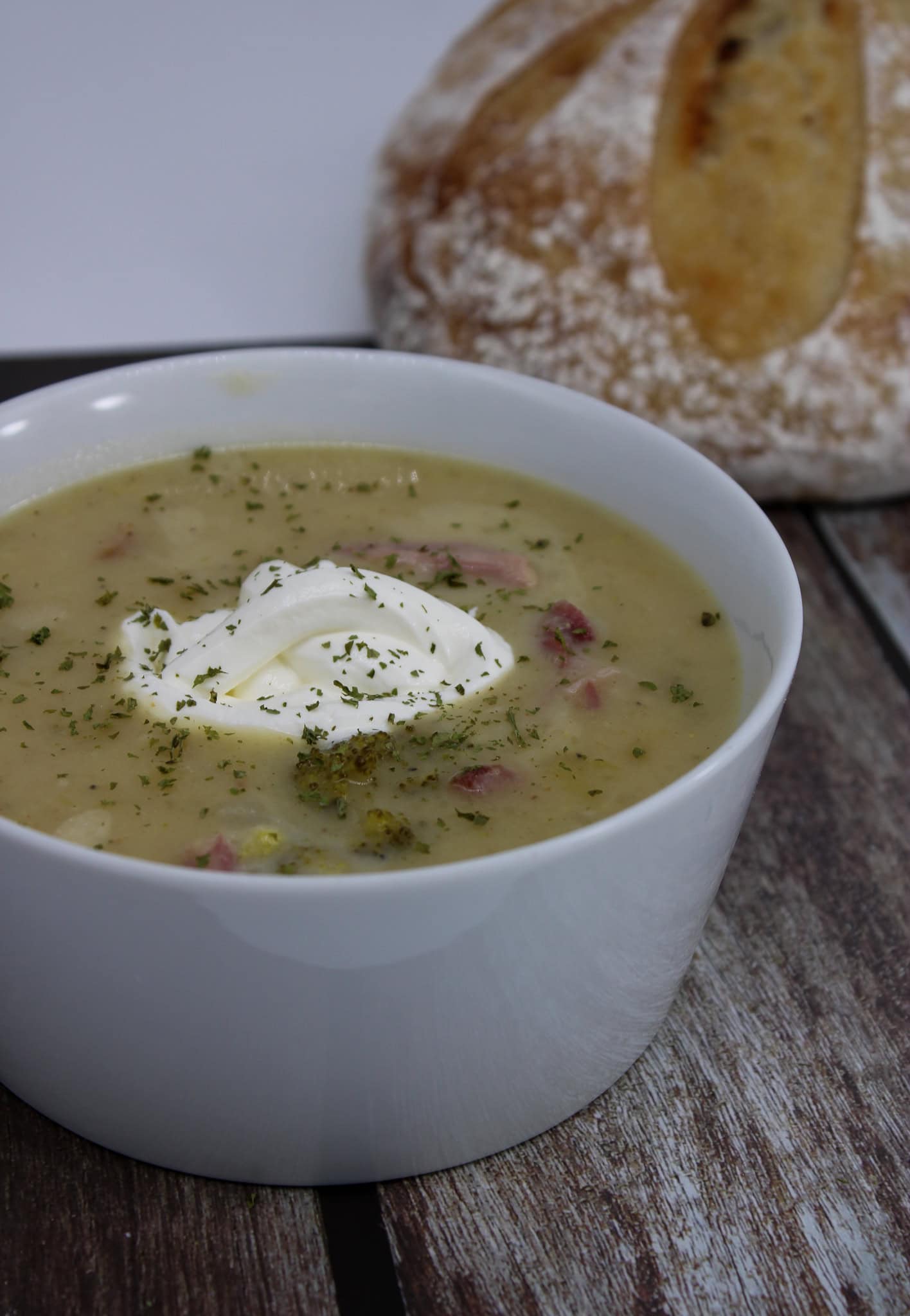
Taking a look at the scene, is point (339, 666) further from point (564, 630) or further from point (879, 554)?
point (879, 554)

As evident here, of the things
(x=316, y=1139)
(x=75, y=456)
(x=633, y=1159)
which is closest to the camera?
(x=316, y=1139)

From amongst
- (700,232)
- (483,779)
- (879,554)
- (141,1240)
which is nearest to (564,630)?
(483,779)

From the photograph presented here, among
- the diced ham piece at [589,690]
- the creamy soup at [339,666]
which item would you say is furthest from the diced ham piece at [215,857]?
the diced ham piece at [589,690]

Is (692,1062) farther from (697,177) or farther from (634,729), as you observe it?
(697,177)

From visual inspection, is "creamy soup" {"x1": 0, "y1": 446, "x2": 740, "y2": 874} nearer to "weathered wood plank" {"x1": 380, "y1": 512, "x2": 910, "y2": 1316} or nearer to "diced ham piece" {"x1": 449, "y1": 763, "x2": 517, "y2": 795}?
"diced ham piece" {"x1": 449, "y1": 763, "x2": 517, "y2": 795}

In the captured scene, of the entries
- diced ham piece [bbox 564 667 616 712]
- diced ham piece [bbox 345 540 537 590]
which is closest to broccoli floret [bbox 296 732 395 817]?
diced ham piece [bbox 564 667 616 712]

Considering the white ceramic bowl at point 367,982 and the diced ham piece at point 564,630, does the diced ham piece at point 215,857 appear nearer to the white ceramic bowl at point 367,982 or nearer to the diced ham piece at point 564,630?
the white ceramic bowl at point 367,982

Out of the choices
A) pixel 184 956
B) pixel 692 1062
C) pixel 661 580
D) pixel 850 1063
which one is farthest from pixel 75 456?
pixel 850 1063
